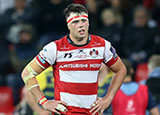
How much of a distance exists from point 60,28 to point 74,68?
18.2ft

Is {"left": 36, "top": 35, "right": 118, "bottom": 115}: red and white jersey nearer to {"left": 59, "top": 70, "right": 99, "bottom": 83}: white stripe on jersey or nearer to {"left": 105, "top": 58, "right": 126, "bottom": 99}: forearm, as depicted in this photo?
{"left": 59, "top": 70, "right": 99, "bottom": 83}: white stripe on jersey

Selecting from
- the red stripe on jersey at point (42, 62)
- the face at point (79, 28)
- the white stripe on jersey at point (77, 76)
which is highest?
the face at point (79, 28)

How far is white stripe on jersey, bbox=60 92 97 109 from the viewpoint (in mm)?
5207

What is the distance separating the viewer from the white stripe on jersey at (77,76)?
17.0 feet

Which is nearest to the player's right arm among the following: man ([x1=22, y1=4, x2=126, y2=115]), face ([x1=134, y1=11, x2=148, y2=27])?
man ([x1=22, y1=4, x2=126, y2=115])

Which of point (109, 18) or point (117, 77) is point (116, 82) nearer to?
point (117, 77)

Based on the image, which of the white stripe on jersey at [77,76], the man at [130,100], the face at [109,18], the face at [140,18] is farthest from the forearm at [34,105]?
the face at [140,18]

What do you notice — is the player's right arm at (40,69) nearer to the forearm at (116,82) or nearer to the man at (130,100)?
the forearm at (116,82)

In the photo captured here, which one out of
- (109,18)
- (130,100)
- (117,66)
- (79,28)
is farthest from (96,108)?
(109,18)

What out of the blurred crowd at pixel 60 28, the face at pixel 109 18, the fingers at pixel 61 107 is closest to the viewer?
the fingers at pixel 61 107

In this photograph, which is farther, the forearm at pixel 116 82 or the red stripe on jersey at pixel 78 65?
the forearm at pixel 116 82

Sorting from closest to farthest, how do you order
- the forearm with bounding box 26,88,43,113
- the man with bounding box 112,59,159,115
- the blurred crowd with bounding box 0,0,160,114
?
1. the man with bounding box 112,59,159,115
2. the forearm with bounding box 26,88,43,113
3. the blurred crowd with bounding box 0,0,160,114

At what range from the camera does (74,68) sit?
5184mm

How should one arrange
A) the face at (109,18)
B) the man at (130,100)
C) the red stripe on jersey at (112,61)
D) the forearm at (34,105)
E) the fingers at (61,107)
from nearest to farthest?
the fingers at (61,107)
the red stripe on jersey at (112,61)
the man at (130,100)
the forearm at (34,105)
the face at (109,18)
